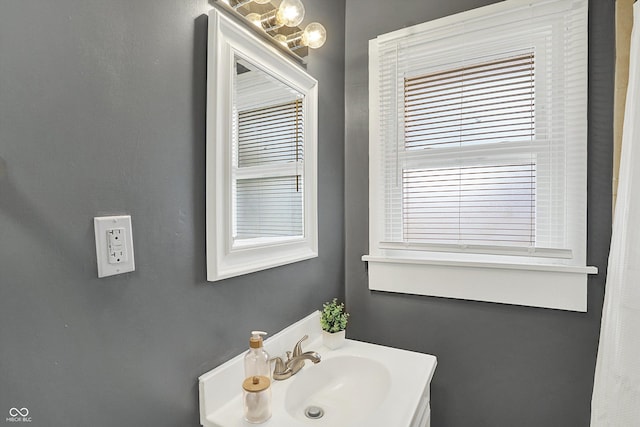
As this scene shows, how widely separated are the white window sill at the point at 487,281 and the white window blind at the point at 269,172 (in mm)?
494

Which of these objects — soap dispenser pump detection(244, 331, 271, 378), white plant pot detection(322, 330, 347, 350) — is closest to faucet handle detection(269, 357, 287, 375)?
soap dispenser pump detection(244, 331, 271, 378)

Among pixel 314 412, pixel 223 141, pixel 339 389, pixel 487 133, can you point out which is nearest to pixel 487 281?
pixel 487 133

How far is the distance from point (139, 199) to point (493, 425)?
154 centimetres

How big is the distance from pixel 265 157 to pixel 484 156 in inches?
34.8

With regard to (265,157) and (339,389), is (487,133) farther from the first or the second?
(339,389)

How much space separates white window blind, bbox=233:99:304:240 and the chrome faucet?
42cm

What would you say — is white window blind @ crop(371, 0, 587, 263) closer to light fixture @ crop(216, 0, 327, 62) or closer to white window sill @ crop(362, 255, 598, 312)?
white window sill @ crop(362, 255, 598, 312)

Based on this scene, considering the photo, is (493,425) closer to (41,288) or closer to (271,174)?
(271,174)

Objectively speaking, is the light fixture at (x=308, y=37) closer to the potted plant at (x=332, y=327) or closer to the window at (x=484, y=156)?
the window at (x=484, y=156)

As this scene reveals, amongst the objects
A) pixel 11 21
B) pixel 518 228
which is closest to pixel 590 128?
pixel 518 228

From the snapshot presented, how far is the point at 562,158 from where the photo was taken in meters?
1.18

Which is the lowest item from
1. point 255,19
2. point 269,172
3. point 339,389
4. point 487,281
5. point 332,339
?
point 339,389

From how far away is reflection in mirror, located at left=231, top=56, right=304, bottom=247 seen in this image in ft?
3.16

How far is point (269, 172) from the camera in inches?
44.0
